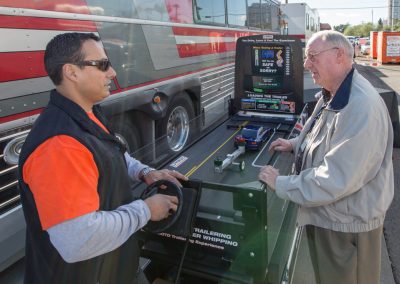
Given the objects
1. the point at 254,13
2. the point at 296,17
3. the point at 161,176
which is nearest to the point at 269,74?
the point at 161,176

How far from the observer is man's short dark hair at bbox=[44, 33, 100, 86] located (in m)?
1.55

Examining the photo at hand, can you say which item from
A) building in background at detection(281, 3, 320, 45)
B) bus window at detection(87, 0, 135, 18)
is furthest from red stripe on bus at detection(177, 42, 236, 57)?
building in background at detection(281, 3, 320, 45)

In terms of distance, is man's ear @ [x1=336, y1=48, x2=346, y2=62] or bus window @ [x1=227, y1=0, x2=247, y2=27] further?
bus window @ [x1=227, y1=0, x2=247, y2=27]

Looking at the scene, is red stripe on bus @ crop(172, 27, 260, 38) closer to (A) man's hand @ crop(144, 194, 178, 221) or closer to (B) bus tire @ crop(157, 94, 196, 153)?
(B) bus tire @ crop(157, 94, 196, 153)

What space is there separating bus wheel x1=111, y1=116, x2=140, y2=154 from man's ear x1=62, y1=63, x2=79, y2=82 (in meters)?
2.52

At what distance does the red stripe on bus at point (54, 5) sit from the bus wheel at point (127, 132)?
115 centimetres

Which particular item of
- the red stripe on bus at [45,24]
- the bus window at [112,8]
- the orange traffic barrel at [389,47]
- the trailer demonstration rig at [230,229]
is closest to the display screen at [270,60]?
the trailer demonstration rig at [230,229]

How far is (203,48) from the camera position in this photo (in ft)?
21.4

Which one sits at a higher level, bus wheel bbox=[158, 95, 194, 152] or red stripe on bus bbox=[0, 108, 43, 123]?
red stripe on bus bbox=[0, 108, 43, 123]

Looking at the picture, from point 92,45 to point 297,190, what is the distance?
1.23 meters

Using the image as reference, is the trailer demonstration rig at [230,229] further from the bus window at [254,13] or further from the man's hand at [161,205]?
the bus window at [254,13]

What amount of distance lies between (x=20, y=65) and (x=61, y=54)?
5.12 feet

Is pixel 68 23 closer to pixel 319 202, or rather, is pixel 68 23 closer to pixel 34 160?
pixel 34 160

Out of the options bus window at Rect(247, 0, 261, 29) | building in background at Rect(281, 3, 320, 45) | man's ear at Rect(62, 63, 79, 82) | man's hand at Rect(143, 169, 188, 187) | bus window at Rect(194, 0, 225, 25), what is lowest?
man's hand at Rect(143, 169, 188, 187)
